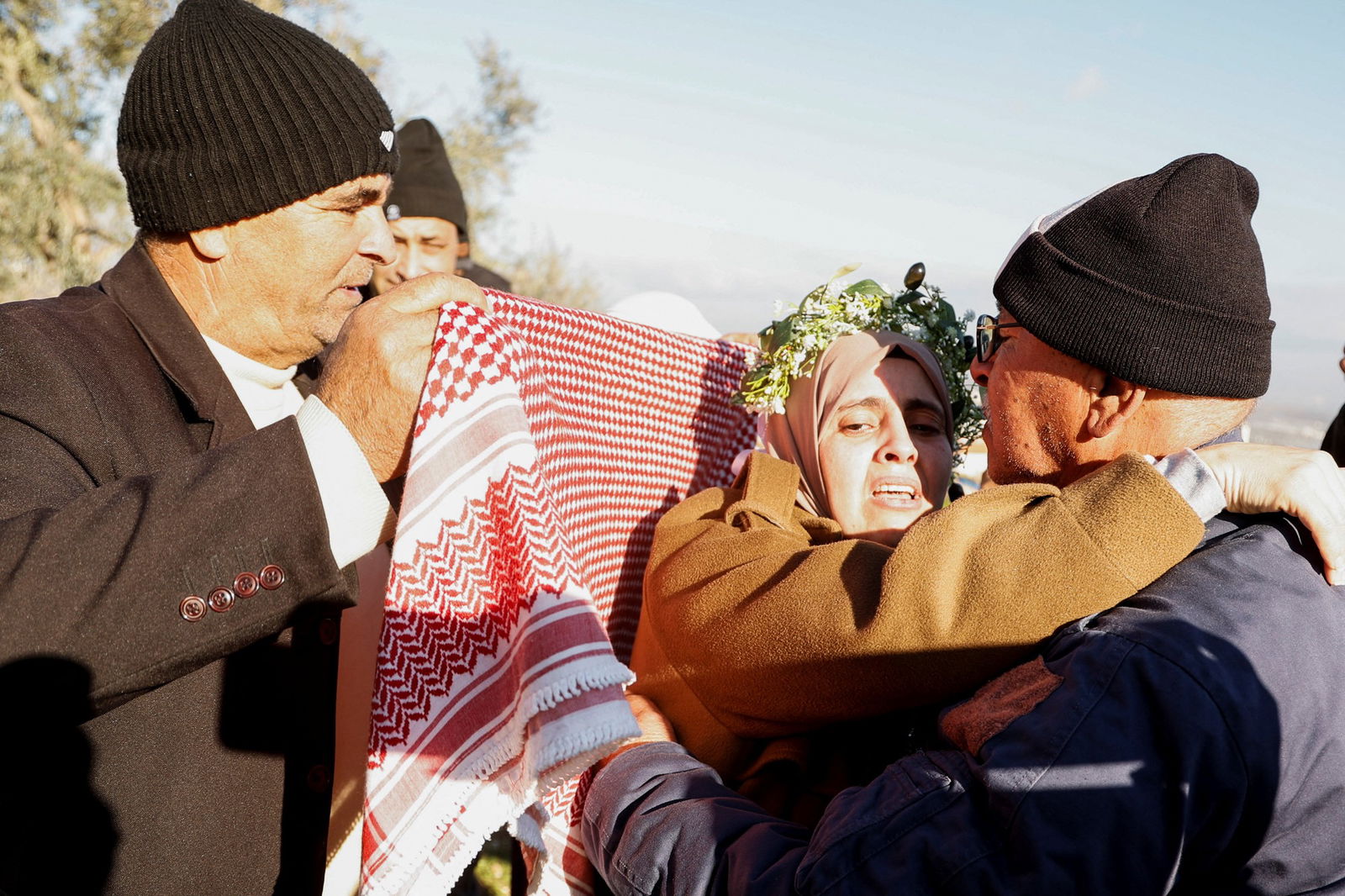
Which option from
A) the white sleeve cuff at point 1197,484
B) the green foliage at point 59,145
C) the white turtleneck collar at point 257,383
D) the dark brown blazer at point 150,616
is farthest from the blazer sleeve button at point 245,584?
the green foliage at point 59,145

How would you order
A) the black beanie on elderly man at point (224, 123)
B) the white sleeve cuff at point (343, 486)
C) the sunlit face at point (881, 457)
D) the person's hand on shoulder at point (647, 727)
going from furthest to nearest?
the sunlit face at point (881, 457) → the black beanie on elderly man at point (224, 123) → the person's hand on shoulder at point (647, 727) → the white sleeve cuff at point (343, 486)

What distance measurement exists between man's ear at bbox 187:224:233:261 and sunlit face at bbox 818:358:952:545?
5.98ft

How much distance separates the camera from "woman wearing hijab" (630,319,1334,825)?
1.97 metres

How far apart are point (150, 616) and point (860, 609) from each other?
135 centimetres

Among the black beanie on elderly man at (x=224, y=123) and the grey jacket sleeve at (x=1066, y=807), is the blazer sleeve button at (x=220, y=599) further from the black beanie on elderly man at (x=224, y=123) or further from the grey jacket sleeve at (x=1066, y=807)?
the black beanie on elderly man at (x=224, y=123)

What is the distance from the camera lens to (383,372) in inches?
81.6

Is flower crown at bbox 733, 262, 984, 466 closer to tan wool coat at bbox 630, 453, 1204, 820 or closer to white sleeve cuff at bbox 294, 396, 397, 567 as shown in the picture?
tan wool coat at bbox 630, 453, 1204, 820

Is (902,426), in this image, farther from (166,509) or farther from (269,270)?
(166,509)

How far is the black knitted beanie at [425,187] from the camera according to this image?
6664 millimetres

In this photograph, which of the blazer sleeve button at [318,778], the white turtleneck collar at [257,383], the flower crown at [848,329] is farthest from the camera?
the flower crown at [848,329]

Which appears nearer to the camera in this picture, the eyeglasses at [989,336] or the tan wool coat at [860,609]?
the tan wool coat at [860,609]

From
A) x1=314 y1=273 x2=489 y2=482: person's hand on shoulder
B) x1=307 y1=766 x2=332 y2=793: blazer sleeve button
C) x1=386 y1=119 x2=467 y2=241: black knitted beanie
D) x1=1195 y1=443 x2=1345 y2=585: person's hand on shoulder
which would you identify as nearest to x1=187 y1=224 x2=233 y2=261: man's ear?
x1=314 y1=273 x2=489 y2=482: person's hand on shoulder

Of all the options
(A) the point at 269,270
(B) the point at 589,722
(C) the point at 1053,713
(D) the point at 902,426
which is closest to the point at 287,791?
A: (B) the point at 589,722

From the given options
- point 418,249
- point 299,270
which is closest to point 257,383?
point 299,270
